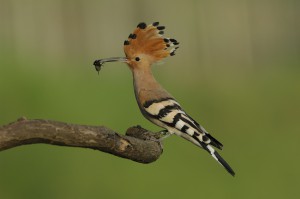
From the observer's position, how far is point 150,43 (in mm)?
3773

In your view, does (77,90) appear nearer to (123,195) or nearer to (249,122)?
(123,195)

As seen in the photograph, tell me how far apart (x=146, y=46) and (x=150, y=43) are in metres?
0.02

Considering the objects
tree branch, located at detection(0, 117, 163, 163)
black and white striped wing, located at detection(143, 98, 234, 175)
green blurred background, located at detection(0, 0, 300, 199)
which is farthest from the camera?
green blurred background, located at detection(0, 0, 300, 199)

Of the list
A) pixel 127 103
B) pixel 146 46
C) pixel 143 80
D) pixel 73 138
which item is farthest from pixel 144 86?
pixel 127 103

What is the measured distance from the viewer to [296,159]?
29.0 ft

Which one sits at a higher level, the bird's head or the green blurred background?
the bird's head

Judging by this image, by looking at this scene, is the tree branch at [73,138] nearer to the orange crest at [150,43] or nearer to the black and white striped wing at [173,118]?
the black and white striped wing at [173,118]

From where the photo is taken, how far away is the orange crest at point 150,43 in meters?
3.71

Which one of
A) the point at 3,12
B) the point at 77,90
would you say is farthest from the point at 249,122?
the point at 3,12

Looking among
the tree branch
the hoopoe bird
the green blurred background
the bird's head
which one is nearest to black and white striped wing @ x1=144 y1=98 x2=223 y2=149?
the hoopoe bird

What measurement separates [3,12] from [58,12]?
1314 millimetres

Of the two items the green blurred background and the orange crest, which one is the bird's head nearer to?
the orange crest

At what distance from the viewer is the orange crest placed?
3709 millimetres

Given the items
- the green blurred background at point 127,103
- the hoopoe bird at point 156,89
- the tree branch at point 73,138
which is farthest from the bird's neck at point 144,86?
the green blurred background at point 127,103
